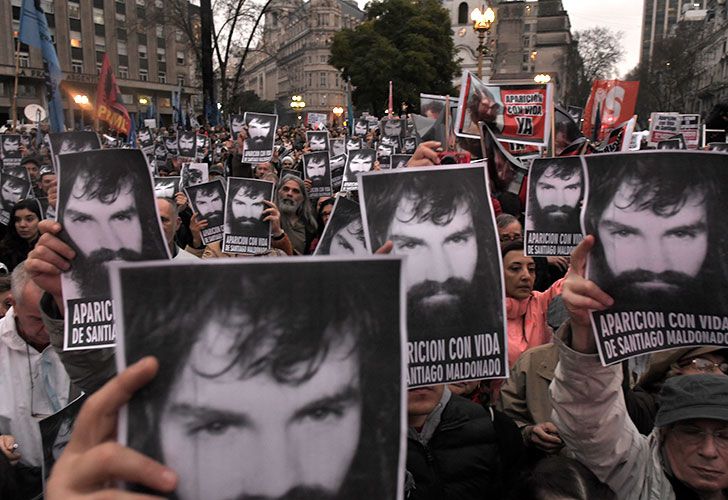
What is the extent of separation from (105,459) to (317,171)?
7699mm

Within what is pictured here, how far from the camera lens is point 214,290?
111 centimetres

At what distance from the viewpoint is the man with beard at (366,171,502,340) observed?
205cm

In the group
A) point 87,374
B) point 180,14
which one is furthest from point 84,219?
point 180,14

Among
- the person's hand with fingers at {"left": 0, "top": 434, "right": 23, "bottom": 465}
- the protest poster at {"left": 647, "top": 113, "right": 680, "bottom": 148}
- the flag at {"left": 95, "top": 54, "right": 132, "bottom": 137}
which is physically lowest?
the person's hand with fingers at {"left": 0, "top": 434, "right": 23, "bottom": 465}

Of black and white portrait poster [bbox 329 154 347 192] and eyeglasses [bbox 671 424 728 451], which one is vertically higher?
black and white portrait poster [bbox 329 154 347 192]

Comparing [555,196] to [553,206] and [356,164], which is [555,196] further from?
[356,164]

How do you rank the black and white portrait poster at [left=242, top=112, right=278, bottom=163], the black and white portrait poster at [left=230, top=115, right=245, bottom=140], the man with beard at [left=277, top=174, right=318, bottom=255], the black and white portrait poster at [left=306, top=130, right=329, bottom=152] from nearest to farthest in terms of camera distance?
1. the man with beard at [left=277, top=174, right=318, bottom=255]
2. the black and white portrait poster at [left=242, top=112, right=278, bottom=163]
3. the black and white portrait poster at [left=306, top=130, right=329, bottom=152]
4. the black and white portrait poster at [left=230, top=115, right=245, bottom=140]

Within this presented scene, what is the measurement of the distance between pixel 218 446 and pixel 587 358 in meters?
1.16

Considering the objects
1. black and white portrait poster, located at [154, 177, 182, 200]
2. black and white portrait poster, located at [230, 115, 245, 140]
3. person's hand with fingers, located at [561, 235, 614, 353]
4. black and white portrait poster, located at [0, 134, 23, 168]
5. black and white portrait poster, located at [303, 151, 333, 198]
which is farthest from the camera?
black and white portrait poster, located at [230, 115, 245, 140]

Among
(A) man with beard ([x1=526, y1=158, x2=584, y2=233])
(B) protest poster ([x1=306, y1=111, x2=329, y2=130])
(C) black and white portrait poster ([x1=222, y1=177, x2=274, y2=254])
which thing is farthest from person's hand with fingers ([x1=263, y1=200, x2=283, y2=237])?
(B) protest poster ([x1=306, y1=111, x2=329, y2=130])

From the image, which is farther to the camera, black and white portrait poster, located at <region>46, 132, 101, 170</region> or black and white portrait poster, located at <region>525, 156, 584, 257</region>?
black and white portrait poster, located at <region>46, 132, 101, 170</region>

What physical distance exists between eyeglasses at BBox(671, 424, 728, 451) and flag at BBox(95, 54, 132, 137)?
35.7ft

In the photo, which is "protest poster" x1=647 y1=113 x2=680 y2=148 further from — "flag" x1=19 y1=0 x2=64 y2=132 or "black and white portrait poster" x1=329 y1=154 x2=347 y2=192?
"flag" x1=19 y1=0 x2=64 y2=132

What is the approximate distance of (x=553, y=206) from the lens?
3812mm
